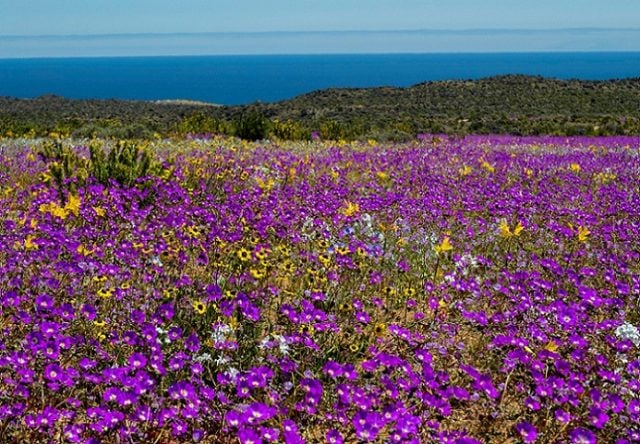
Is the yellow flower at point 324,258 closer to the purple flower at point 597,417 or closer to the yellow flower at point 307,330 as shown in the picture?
the yellow flower at point 307,330

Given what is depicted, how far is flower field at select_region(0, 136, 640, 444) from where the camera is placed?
326 centimetres

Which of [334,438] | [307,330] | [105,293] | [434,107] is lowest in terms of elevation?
[434,107]

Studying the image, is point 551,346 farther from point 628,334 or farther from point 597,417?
point 597,417

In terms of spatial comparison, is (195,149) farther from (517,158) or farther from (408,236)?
(408,236)

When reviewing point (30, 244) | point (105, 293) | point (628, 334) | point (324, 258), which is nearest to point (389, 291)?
point (324, 258)

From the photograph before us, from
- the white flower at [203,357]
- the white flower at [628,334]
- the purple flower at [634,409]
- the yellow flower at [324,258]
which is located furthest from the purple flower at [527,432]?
the yellow flower at [324,258]

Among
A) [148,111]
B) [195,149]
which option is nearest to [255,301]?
[195,149]

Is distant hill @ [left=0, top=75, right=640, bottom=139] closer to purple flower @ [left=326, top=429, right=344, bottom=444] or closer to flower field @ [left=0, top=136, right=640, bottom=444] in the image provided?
flower field @ [left=0, top=136, right=640, bottom=444]

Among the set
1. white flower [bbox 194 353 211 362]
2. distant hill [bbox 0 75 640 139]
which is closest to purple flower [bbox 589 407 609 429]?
white flower [bbox 194 353 211 362]

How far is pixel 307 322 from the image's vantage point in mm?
4031

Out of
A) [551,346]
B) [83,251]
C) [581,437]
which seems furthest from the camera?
[83,251]

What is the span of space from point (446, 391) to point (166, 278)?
223 centimetres

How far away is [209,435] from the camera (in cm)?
333

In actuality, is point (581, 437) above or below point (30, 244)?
below
